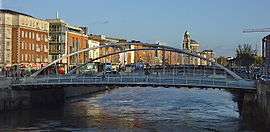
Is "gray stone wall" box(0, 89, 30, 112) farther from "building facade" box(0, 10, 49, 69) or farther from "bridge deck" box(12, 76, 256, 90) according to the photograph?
"building facade" box(0, 10, 49, 69)

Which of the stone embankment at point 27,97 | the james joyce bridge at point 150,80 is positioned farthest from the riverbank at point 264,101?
the stone embankment at point 27,97

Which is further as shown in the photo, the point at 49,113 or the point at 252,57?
the point at 252,57

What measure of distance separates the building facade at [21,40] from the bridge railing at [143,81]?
37.8 m

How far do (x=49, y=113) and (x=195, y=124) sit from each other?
1793cm

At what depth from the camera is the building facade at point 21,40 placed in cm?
9875

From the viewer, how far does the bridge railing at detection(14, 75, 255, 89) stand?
5375 cm

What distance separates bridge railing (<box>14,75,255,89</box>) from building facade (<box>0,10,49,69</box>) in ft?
124

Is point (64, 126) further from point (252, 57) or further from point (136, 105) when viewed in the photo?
point (252, 57)

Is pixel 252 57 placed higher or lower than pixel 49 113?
higher

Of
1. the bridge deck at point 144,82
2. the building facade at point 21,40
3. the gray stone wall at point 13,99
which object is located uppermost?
the building facade at point 21,40

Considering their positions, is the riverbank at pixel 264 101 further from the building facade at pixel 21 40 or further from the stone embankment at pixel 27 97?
the building facade at pixel 21 40

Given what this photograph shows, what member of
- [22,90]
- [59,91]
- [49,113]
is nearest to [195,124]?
[49,113]

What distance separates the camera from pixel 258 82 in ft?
172

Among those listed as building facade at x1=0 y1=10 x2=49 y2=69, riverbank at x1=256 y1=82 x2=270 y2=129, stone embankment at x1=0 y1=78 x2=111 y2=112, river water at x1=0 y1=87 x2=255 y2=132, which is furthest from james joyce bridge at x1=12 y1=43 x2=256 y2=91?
building facade at x1=0 y1=10 x2=49 y2=69
